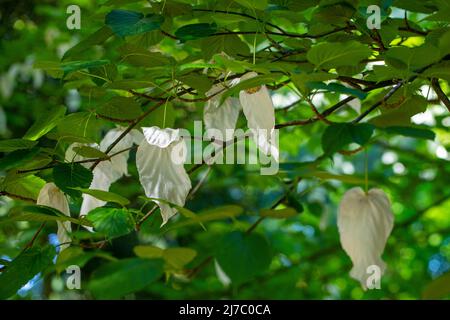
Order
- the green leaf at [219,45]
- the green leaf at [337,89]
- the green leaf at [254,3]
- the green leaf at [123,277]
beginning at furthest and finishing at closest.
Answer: the green leaf at [219,45] < the green leaf at [254,3] < the green leaf at [337,89] < the green leaf at [123,277]

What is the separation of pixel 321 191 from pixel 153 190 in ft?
5.14

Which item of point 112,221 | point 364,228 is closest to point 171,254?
point 112,221

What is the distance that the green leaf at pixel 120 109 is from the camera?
2.17 feet

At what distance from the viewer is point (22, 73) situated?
2225 mm

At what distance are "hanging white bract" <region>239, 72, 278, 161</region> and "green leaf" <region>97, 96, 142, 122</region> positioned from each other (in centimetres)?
13

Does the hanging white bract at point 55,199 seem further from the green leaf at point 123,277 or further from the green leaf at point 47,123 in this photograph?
the green leaf at point 123,277

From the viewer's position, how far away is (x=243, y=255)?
1.35ft

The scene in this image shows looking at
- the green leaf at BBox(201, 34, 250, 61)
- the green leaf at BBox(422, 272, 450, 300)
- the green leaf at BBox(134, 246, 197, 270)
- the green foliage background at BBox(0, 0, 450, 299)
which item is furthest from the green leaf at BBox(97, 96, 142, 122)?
the green leaf at BBox(422, 272, 450, 300)

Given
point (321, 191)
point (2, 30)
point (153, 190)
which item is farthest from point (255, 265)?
point (2, 30)

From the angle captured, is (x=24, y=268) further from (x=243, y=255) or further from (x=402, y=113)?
(x=402, y=113)

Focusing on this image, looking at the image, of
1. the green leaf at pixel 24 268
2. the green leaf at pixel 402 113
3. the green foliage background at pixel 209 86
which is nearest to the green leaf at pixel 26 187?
the green foliage background at pixel 209 86

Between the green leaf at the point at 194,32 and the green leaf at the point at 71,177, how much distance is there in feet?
0.50

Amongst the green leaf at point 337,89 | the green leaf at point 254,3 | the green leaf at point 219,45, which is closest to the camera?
the green leaf at point 337,89

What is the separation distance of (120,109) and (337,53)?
230 millimetres
